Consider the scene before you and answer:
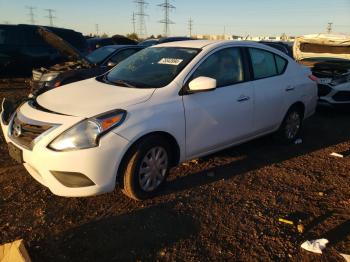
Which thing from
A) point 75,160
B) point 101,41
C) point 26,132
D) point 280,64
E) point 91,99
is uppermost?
point 280,64

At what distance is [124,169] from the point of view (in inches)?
140

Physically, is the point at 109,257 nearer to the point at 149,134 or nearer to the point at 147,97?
the point at 149,134

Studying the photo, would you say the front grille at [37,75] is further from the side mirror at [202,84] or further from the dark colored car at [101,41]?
the dark colored car at [101,41]

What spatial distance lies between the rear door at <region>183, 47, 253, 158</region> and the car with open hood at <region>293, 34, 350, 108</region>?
3849 mm

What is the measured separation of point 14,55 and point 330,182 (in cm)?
1028

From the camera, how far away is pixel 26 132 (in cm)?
351

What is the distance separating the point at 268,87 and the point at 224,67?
0.86 metres

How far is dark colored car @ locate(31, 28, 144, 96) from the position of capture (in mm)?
7449

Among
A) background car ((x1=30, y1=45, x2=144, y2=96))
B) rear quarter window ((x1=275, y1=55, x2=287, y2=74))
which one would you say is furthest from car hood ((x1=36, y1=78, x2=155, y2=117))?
background car ((x1=30, y1=45, x2=144, y2=96))

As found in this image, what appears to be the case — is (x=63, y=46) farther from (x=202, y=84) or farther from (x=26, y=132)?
(x=202, y=84)

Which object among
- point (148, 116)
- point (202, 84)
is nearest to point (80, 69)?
point (202, 84)

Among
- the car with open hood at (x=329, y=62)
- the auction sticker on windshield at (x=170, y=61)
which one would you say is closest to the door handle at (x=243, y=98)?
the auction sticker on windshield at (x=170, y=61)

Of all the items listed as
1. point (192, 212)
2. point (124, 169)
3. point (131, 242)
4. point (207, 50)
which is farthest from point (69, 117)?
point (207, 50)

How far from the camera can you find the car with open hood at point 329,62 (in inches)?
308
